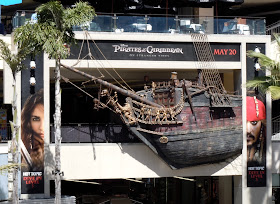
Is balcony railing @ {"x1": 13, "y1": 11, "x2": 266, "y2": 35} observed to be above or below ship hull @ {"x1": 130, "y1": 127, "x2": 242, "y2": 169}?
above

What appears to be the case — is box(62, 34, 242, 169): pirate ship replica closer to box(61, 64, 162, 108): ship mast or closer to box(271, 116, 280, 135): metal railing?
box(61, 64, 162, 108): ship mast

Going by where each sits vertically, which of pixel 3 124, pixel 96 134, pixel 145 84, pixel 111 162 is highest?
pixel 145 84

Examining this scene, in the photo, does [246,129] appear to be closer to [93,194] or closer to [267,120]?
[267,120]

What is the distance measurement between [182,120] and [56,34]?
682cm

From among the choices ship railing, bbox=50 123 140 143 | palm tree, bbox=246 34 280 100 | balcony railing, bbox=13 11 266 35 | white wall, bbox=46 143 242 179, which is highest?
balcony railing, bbox=13 11 266 35

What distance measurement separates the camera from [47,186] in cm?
2794

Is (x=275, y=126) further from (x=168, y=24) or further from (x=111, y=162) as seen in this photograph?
(x=111, y=162)

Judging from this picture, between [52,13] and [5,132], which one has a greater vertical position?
[52,13]

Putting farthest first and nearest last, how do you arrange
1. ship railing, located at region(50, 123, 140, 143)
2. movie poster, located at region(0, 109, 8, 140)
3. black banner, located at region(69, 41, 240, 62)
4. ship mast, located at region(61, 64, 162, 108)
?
movie poster, located at region(0, 109, 8, 140), ship railing, located at region(50, 123, 140, 143), black banner, located at region(69, 41, 240, 62), ship mast, located at region(61, 64, 162, 108)

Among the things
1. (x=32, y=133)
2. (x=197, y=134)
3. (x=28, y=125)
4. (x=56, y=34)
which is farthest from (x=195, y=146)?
(x=56, y=34)

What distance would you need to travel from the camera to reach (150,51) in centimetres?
2883

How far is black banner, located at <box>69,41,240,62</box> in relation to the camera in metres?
28.3

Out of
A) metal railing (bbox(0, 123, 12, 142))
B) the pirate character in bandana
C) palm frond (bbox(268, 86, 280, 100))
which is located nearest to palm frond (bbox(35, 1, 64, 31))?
metal railing (bbox(0, 123, 12, 142))

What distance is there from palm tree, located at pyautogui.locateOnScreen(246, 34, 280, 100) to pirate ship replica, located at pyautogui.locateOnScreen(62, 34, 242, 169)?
138 cm
